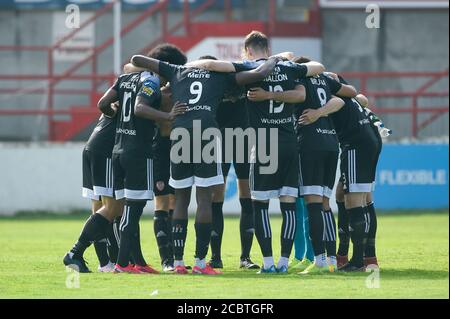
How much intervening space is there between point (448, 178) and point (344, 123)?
1124 centimetres

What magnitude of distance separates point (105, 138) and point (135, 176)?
0.69 m

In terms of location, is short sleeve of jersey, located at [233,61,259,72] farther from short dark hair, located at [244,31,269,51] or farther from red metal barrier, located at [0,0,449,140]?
red metal barrier, located at [0,0,449,140]

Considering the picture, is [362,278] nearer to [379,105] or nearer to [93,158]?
[93,158]

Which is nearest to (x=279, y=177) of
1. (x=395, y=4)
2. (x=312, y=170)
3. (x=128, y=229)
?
(x=312, y=170)

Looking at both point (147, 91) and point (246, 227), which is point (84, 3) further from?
point (147, 91)

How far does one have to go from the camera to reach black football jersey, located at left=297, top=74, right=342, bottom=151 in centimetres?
1242

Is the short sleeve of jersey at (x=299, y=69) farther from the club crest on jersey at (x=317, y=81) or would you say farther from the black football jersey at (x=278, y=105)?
the club crest on jersey at (x=317, y=81)

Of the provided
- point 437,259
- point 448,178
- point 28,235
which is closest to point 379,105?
point 448,178

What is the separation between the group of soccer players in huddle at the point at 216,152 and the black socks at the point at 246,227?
55 centimetres

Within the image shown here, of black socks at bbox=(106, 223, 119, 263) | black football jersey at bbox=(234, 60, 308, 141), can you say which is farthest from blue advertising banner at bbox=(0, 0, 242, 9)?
black football jersey at bbox=(234, 60, 308, 141)

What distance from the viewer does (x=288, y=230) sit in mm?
12172

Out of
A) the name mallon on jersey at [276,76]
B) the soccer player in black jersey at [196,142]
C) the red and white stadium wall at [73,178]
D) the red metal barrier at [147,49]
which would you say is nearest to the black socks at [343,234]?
the soccer player in black jersey at [196,142]

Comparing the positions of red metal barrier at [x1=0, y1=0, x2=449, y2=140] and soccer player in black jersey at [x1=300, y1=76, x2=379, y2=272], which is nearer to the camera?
soccer player in black jersey at [x1=300, y1=76, x2=379, y2=272]

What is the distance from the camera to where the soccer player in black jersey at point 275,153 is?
1215 cm
